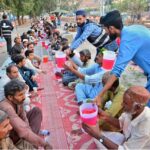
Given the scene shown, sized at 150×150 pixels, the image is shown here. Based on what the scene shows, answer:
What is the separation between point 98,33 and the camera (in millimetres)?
5070

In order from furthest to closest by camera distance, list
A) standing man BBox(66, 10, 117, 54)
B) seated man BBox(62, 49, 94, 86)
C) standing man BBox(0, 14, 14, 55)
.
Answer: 1. standing man BBox(0, 14, 14, 55)
2. seated man BBox(62, 49, 94, 86)
3. standing man BBox(66, 10, 117, 54)

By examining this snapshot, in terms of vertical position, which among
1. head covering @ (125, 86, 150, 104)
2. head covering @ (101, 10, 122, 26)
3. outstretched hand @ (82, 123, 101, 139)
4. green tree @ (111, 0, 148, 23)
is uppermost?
head covering @ (101, 10, 122, 26)

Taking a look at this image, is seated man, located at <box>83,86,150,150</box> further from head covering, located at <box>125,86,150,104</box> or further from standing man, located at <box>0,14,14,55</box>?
standing man, located at <box>0,14,14,55</box>

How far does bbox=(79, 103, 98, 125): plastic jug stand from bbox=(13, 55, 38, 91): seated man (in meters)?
2.45

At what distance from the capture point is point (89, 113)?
9.15ft

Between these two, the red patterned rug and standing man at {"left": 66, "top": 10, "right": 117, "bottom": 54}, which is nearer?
the red patterned rug

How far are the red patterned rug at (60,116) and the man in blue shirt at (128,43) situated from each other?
1.03 m

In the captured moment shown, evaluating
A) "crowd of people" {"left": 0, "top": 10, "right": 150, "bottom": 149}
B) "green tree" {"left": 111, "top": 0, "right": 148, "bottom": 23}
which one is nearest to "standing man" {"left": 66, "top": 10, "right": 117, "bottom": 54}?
"crowd of people" {"left": 0, "top": 10, "right": 150, "bottom": 149}

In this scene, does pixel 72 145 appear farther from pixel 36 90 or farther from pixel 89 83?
pixel 36 90

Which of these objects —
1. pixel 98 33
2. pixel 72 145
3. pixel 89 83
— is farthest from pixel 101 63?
pixel 72 145

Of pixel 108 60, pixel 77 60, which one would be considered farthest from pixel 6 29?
pixel 108 60

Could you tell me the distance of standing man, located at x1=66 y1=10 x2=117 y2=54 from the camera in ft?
16.1

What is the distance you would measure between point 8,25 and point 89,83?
7.87 meters

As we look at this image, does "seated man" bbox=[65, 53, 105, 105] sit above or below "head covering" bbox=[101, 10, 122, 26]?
below
